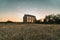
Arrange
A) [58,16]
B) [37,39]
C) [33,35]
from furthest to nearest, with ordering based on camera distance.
Result: [58,16] → [33,35] → [37,39]

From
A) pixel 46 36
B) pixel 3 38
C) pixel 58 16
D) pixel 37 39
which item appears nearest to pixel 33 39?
pixel 37 39

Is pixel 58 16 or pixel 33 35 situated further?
pixel 58 16

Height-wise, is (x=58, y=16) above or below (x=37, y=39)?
above

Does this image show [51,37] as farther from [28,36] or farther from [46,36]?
[28,36]

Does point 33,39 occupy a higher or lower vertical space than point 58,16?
lower

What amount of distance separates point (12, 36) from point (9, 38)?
13.4 inches

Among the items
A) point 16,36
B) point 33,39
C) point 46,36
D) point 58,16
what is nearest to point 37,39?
point 33,39

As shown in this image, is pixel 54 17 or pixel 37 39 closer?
pixel 37 39

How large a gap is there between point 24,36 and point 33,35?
0.61m

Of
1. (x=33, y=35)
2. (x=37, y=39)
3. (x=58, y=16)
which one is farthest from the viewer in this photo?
(x=58, y=16)

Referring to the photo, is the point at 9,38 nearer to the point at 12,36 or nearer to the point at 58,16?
the point at 12,36

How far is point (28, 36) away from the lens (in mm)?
9180

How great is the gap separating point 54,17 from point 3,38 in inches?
683

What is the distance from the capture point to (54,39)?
8.99 metres
